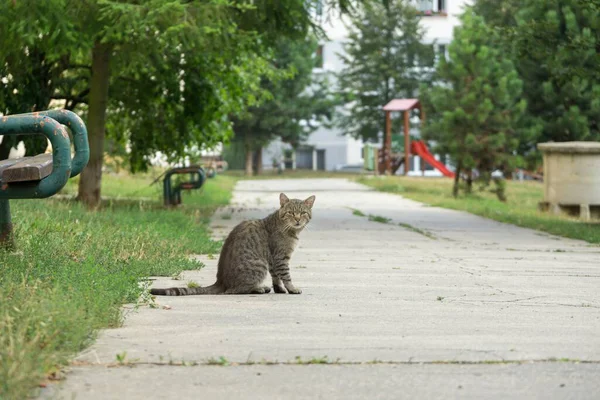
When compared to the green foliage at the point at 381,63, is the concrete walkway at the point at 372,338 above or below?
below

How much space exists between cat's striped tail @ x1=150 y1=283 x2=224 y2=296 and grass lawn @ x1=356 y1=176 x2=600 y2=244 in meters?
8.73

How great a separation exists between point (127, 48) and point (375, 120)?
1861 inches

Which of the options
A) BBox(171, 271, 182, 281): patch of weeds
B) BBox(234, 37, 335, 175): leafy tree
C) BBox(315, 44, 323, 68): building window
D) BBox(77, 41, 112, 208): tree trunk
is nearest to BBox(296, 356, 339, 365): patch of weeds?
BBox(171, 271, 182, 281): patch of weeds

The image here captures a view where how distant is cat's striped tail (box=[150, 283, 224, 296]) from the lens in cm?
905

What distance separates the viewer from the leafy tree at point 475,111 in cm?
3472

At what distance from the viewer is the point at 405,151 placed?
54.6m

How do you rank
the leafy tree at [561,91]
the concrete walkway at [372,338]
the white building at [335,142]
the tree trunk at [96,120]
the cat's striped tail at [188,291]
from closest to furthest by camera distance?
the concrete walkway at [372,338]
the cat's striped tail at [188,291]
the tree trunk at [96,120]
the leafy tree at [561,91]
the white building at [335,142]

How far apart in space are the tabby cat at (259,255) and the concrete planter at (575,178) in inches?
636

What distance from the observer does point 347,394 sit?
17.9ft

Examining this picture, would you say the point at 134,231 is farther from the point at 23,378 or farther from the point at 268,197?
the point at 268,197

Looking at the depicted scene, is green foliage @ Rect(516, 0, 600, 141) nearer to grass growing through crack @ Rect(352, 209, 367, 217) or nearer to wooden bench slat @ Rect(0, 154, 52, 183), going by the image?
grass growing through crack @ Rect(352, 209, 367, 217)

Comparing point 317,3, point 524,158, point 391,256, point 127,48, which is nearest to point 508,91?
point 524,158

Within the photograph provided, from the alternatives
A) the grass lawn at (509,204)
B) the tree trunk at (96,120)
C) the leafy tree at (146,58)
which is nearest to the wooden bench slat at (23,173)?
the leafy tree at (146,58)

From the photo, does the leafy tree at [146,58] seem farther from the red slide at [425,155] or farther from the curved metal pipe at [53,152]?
the red slide at [425,155]
